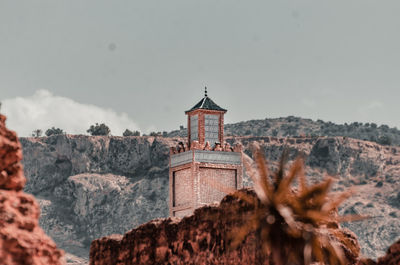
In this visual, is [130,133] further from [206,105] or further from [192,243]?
[192,243]

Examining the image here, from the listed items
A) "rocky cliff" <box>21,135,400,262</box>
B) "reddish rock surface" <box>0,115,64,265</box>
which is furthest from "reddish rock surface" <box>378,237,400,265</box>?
"rocky cliff" <box>21,135,400,262</box>

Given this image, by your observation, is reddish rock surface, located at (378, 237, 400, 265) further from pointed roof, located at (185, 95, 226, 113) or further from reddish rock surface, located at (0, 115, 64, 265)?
pointed roof, located at (185, 95, 226, 113)

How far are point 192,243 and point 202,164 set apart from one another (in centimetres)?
2881

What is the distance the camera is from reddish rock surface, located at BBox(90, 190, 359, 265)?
1792 cm

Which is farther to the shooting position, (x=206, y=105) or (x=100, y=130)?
(x=100, y=130)

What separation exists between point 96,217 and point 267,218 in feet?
357

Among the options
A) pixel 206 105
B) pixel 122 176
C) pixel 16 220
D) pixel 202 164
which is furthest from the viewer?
pixel 122 176

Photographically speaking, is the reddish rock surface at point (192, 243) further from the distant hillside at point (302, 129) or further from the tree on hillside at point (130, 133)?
the distant hillside at point (302, 129)

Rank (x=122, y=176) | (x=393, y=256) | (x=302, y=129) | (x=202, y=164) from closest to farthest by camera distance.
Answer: (x=393, y=256) → (x=202, y=164) → (x=122, y=176) → (x=302, y=129)

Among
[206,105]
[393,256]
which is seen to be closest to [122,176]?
[206,105]

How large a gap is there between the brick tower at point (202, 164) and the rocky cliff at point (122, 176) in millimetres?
63202

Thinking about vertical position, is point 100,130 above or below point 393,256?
above

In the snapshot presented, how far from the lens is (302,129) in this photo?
151750mm

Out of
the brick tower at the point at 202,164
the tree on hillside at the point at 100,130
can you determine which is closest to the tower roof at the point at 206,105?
the brick tower at the point at 202,164
